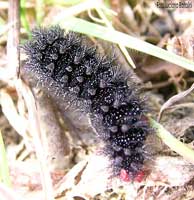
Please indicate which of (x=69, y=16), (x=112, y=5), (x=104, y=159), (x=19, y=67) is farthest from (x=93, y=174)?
(x=112, y=5)

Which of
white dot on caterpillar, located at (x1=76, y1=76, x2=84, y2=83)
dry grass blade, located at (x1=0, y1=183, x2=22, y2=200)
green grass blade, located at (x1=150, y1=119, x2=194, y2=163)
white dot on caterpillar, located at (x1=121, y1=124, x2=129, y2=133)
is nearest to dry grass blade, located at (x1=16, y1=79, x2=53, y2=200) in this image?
dry grass blade, located at (x1=0, y1=183, x2=22, y2=200)

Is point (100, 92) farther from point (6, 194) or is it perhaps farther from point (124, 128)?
point (6, 194)

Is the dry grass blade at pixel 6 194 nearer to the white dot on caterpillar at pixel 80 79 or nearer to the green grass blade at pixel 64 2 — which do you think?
the white dot on caterpillar at pixel 80 79

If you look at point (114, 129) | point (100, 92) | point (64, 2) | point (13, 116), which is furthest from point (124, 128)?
point (64, 2)

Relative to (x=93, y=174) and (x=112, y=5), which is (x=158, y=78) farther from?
(x=93, y=174)

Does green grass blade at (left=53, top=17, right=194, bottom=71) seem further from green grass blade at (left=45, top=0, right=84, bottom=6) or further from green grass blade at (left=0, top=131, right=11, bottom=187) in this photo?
green grass blade at (left=0, top=131, right=11, bottom=187)
